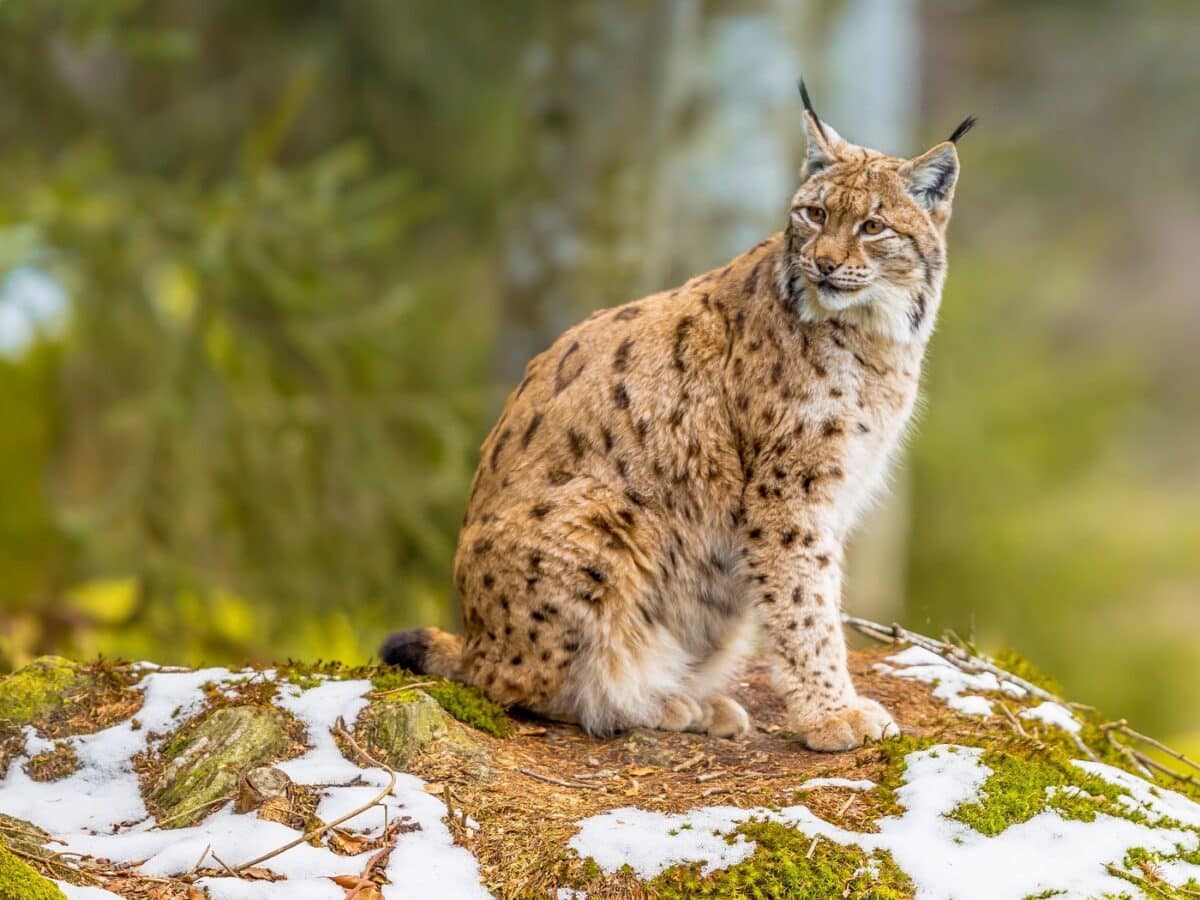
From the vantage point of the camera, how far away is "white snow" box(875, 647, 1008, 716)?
5.17 meters

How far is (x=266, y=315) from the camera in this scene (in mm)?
8727

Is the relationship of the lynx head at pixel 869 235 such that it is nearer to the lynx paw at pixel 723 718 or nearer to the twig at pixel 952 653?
the twig at pixel 952 653

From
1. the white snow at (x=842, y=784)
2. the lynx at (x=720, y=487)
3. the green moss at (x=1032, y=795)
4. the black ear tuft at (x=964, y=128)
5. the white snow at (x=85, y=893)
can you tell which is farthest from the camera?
the lynx at (x=720, y=487)

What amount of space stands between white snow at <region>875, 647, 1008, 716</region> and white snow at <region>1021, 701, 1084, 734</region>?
0.12 metres

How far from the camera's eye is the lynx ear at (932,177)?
5016mm

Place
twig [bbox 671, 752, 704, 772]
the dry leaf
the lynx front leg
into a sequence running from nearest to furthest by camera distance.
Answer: the dry leaf < twig [bbox 671, 752, 704, 772] < the lynx front leg

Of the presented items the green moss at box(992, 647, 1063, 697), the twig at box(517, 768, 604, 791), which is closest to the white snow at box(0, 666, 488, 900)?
the twig at box(517, 768, 604, 791)

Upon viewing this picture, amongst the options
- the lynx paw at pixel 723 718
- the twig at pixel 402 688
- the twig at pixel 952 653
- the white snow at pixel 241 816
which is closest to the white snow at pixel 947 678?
the twig at pixel 952 653

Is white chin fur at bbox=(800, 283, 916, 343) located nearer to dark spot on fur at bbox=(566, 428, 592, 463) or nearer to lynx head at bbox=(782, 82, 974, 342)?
lynx head at bbox=(782, 82, 974, 342)

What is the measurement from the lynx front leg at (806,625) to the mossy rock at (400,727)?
3.96ft

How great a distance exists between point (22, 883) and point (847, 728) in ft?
8.47

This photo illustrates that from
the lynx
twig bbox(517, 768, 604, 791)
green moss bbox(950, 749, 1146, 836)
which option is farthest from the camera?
the lynx

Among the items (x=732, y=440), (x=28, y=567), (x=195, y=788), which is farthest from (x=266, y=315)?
(x=195, y=788)

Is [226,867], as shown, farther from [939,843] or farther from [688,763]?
[939,843]
